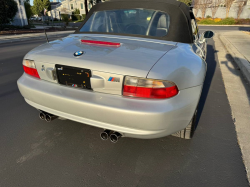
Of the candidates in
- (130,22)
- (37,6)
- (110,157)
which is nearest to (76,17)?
(37,6)

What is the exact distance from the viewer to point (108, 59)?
175 centimetres

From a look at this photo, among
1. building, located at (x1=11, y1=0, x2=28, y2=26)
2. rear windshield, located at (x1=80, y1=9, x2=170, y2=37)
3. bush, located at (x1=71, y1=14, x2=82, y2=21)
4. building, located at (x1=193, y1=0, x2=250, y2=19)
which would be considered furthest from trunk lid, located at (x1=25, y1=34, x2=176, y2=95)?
bush, located at (x1=71, y1=14, x2=82, y2=21)

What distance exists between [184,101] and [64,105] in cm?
119

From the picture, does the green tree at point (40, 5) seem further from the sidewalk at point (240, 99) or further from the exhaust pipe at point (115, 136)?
the exhaust pipe at point (115, 136)

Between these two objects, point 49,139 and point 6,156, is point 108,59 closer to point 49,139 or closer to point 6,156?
point 49,139

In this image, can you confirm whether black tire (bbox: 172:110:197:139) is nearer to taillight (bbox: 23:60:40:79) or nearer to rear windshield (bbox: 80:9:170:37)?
rear windshield (bbox: 80:9:170:37)

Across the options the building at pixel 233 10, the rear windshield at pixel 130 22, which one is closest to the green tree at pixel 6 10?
the rear windshield at pixel 130 22

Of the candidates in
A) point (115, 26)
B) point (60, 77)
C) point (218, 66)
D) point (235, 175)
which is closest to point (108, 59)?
point (60, 77)

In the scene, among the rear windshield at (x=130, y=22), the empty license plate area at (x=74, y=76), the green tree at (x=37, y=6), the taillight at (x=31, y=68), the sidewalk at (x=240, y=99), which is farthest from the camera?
the green tree at (x=37, y=6)

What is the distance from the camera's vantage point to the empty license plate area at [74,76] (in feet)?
5.90

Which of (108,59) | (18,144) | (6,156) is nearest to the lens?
(108,59)

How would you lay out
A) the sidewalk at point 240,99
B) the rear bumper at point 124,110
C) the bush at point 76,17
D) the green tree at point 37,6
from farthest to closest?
the green tree at point 37,6, the bush at point 76,17, the sidewalk at point 240,99, the rear bumper at point 124,110

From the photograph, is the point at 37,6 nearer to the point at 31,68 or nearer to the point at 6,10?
the point at 6,10

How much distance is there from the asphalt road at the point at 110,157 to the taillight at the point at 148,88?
827mm
